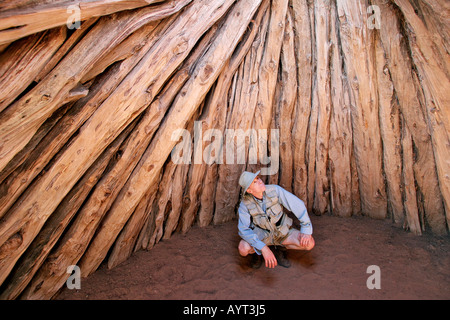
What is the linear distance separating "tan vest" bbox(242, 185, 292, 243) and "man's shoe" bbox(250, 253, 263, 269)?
231mm

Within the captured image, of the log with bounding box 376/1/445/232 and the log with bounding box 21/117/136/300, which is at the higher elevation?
the log with bounding box 376/1/445/232

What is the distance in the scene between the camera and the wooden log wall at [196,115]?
97.5 inches

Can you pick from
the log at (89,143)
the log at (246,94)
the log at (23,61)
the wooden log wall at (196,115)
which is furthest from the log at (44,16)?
the log at (246,94)

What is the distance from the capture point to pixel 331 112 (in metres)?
3.60

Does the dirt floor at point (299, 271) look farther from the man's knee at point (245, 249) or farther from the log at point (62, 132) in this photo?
the log at point (62, 132)

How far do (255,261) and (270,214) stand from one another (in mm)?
494

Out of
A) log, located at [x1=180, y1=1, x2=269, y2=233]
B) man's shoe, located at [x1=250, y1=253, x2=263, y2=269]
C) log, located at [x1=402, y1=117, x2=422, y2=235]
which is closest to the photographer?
man's shoe, located at [x1=250, y1=253, x2=263, y2=269]

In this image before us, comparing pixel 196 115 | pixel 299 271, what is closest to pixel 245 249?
pixel 299 271

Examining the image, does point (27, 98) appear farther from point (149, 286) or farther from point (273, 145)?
point (273, 145)

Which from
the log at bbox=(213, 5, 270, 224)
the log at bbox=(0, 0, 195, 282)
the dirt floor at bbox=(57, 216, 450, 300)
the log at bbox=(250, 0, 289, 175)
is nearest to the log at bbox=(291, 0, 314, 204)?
the log at bbox=(250, 0, 289, 175)

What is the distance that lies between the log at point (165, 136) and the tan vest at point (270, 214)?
977 mm

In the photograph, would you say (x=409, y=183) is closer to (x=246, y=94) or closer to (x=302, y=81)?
(x=302, y=81)

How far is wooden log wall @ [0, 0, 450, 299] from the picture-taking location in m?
2.48

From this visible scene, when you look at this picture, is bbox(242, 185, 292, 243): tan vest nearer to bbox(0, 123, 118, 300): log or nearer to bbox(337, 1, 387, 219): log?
bbox(337, 1, 387, 219): log
